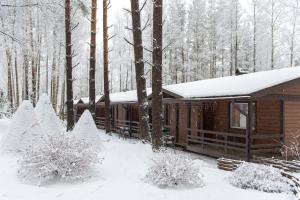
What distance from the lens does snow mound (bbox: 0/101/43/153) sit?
437 inches

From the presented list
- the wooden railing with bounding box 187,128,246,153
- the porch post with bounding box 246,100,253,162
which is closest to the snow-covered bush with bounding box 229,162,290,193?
the porch post with bounding box 246,100,253,162

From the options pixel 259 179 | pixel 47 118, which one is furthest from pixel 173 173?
pixel 47 118

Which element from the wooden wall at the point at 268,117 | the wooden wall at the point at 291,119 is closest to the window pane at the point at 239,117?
the wooden wall at the point at 268,117

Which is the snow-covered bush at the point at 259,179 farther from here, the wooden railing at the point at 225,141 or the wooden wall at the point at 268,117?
the wooden wall at the point at 268,117

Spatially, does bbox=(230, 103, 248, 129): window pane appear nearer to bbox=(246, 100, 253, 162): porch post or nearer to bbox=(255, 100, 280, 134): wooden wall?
bbox=(255, 100, 280, 134): wooden wall

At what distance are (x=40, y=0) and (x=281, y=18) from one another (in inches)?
1152

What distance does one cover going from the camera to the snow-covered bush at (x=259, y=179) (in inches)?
333

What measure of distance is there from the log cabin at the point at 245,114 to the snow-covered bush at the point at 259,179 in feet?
16.3

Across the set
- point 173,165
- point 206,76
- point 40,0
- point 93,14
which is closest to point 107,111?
point 93,14

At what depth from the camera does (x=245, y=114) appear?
14.2m

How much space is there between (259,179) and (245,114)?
5.66 metres

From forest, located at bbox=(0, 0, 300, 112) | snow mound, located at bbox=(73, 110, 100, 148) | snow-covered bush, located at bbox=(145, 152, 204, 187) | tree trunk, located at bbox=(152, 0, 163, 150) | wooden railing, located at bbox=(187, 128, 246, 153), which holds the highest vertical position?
forest, located at bbox=(0, 0, 300, 112)

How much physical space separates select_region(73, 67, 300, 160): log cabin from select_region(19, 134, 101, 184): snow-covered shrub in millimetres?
7532

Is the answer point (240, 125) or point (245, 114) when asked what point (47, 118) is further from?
point (240, 125)
